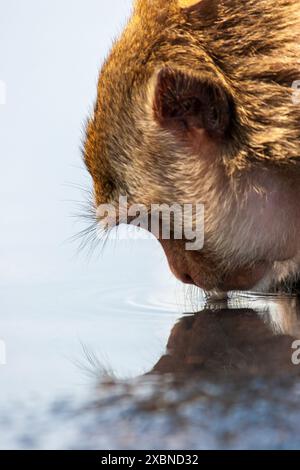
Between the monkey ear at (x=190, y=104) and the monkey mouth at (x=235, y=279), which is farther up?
the monkey ear at (x=190, y=104)

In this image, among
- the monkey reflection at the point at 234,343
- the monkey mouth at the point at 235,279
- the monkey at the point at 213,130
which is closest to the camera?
the monkey reflection at the point at 234,343

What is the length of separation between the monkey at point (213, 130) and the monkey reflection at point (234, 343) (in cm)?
27

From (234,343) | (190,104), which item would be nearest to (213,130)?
(190,104)

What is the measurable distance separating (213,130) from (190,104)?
3.5 inches

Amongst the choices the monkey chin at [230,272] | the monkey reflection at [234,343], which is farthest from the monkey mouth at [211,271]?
the monkey reflection at [234,343]

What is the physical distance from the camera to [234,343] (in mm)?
1303

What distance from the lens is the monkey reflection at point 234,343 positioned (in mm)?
1109

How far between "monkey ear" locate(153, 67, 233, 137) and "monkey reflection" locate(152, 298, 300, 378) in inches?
17.4

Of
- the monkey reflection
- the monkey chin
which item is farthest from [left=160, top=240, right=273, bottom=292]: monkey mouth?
the monkey reflection

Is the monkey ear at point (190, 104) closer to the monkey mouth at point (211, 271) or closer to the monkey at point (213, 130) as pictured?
the monkey at point (213, 130)

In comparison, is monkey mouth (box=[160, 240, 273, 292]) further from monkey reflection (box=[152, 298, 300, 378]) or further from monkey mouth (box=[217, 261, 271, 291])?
monkey reflection (box=[152, 298, 300, 378])

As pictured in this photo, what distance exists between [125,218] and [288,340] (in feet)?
3.02
